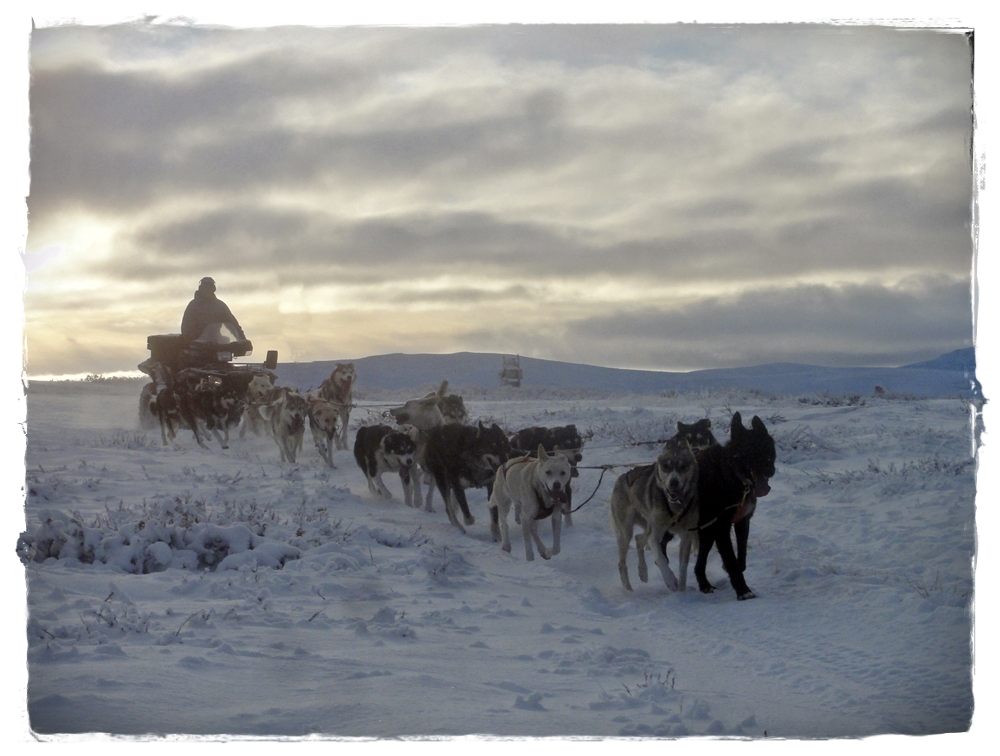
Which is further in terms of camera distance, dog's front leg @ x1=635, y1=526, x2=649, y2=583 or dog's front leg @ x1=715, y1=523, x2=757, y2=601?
dog's front leg @ x1=635, y1=526, x2=649, y2=583

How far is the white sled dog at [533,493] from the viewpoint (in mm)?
7250

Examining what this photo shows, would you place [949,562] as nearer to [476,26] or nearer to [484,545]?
[484,545]

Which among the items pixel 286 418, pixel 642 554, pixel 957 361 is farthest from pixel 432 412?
pixel 957 361

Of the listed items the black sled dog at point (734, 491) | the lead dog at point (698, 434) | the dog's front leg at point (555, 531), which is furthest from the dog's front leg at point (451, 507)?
the black sled dog at point (734, 491)

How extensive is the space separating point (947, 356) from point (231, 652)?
5.20 meters

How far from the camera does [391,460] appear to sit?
368 inches

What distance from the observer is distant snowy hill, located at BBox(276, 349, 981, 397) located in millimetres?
6902

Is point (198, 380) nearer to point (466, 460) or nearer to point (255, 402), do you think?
point (255, 402)

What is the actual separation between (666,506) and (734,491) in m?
0.56

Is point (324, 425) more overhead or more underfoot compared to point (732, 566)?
more overhead

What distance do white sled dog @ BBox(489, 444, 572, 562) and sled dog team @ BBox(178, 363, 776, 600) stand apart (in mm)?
10

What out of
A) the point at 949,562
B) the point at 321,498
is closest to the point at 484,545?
the point at 321,498

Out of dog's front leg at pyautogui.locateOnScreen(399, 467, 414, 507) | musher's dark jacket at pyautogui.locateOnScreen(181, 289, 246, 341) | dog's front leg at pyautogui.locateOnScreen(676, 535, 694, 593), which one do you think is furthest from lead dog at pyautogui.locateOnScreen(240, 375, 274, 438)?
dog's front leg at pyautogui.locateOnScreen(676, 535, 694, 593)

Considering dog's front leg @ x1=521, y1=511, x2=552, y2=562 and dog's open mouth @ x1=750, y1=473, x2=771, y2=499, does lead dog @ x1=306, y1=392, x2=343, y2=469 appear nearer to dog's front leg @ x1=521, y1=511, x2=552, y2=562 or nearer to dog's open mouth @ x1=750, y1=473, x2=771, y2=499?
→ dog's front leg @ x1=521, y1=511, x2=552, y2=562
